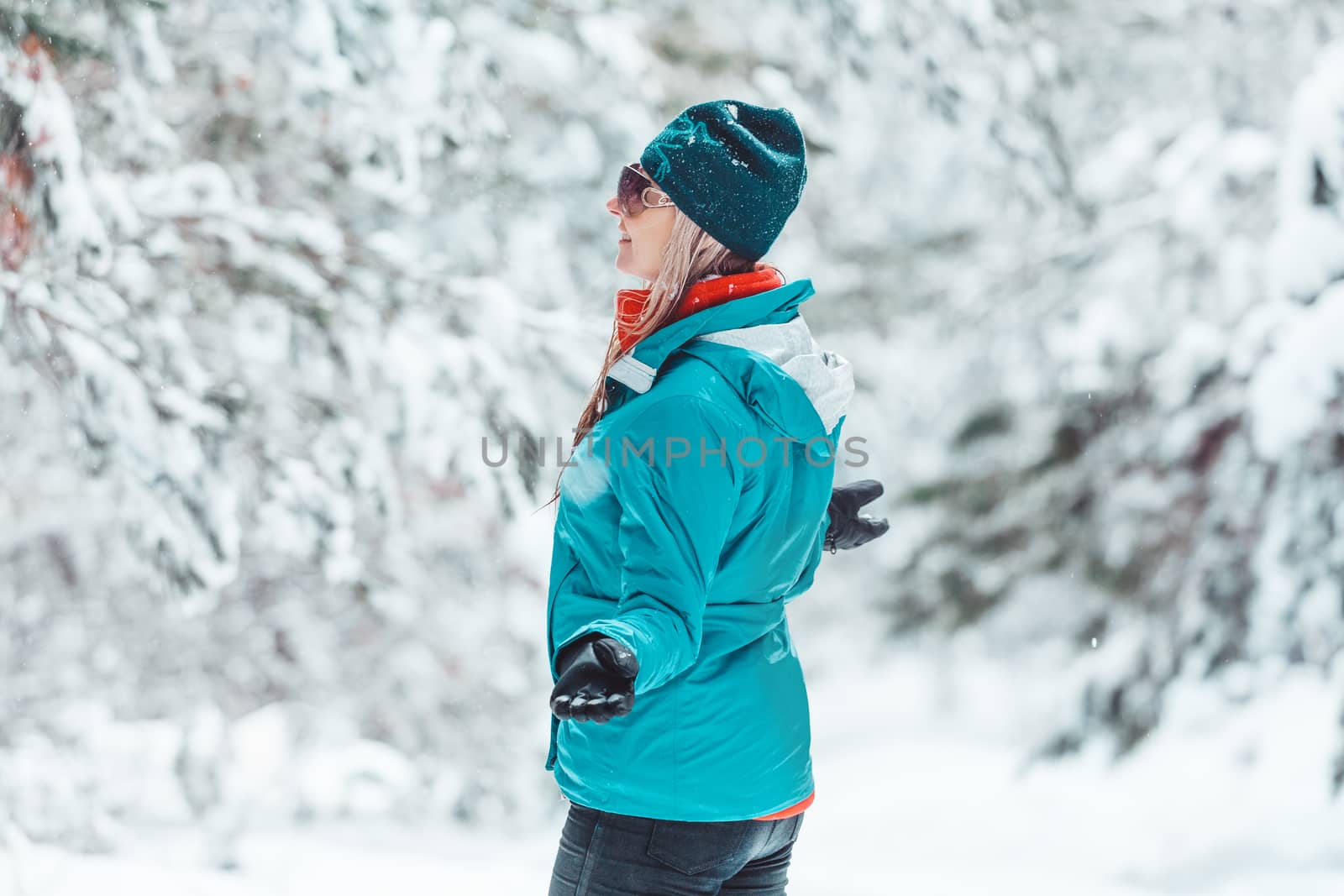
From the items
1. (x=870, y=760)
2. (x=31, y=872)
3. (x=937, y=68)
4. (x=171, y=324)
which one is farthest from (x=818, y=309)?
(x=31, y=872)

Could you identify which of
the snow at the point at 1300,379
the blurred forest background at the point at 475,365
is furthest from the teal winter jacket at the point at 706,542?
the snow at the point at 1300,379

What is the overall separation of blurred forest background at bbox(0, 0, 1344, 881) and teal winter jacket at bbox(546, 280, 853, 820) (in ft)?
5.82

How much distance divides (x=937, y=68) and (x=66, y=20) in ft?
8.93

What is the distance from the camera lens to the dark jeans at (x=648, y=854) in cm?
138

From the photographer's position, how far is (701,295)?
1454mm

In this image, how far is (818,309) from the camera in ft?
28.2

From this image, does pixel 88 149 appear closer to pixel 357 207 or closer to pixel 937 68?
pixel 357 207

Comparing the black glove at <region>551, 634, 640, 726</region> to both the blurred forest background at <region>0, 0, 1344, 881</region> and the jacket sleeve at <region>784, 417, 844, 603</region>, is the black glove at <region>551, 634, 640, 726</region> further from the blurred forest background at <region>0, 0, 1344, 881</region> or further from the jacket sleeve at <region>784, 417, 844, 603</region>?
the blurred forest background at <region>0, 0, 1344, 881</region>

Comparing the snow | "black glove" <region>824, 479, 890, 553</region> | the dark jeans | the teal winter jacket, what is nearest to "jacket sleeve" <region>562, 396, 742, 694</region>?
the teal winter jacket

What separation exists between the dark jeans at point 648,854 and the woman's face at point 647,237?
0.69m

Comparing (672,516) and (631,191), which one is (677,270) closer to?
(631,191)

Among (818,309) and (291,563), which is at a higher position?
(818,309)

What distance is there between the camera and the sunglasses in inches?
58.4

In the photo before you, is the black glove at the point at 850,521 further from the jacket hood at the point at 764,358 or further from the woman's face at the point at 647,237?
the woman's face at the point at 647,237
